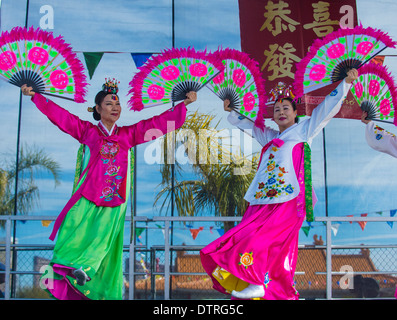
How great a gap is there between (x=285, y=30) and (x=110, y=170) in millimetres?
2311

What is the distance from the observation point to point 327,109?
462 cm

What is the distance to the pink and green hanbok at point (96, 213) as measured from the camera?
421cm

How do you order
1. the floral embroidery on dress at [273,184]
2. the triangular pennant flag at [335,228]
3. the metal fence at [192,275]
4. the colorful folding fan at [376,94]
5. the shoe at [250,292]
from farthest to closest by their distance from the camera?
1. the triangular pennant flag at [335,228]
2. the metal fence at [192,275]
3. the colorful folding fan at [376,94]
4. the floral embroidery on dress at [273,184]
5. the shoe at [250,292]

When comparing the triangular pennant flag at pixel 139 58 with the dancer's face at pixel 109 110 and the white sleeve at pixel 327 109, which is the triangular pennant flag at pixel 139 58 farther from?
the white sleeve at pixel 327 109

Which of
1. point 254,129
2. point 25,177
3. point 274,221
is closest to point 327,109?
point 254,129

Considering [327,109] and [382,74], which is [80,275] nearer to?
[327,109]

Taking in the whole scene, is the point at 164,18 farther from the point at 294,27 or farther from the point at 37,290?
the point at 37,290

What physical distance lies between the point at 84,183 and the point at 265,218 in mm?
1341

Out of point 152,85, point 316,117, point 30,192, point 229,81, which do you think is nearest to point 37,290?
point 30,192

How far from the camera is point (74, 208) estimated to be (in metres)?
4.45

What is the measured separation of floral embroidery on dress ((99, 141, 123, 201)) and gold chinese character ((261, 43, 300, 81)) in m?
1.83

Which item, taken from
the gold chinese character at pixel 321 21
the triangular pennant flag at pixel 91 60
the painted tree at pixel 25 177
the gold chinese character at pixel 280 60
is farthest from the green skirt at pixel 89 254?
the gold chinese character at pixel 321 21

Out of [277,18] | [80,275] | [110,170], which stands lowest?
[80,275]

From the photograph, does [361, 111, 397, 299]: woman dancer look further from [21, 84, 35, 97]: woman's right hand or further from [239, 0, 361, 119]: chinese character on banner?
[21, 84, 35, 97]: woman's right hand
